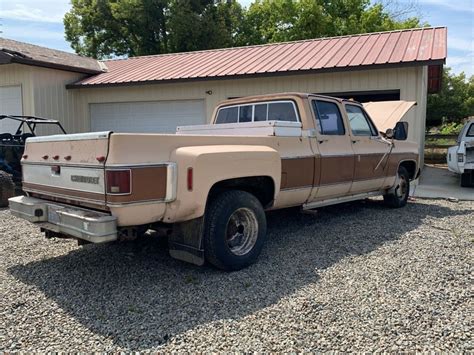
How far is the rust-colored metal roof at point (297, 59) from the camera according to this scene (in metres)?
11.1

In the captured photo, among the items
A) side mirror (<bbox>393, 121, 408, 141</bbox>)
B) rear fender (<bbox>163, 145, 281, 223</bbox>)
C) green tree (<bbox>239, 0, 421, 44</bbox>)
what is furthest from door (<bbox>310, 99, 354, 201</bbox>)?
green tree (<bbox>239, 0, 421, 44</bbox>)

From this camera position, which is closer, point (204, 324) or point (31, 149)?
point (204, 324)

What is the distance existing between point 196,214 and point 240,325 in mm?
1152

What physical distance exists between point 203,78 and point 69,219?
30.9ft

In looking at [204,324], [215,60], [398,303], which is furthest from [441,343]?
[215,60]

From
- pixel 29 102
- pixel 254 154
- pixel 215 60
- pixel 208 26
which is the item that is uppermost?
pixel 208 26

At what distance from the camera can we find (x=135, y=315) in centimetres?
358

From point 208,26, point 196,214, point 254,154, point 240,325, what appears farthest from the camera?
point 208,26

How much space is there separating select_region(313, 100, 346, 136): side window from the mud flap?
2.57m

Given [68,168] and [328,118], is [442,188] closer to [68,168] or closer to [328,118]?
[328,118]

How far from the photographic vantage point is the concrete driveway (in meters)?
9.93

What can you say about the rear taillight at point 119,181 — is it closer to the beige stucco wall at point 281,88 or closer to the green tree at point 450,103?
the beige stucco wall at point 281,88

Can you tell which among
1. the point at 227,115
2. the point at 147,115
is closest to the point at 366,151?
the point at 227,115

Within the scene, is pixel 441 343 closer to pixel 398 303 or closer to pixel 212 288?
pixel 398 303
